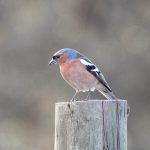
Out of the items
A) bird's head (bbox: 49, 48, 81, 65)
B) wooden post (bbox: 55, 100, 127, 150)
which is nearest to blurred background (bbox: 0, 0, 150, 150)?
bird's head (bbox: 49, 48, 81, 65)

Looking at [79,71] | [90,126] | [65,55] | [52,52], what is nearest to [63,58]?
[65,55]

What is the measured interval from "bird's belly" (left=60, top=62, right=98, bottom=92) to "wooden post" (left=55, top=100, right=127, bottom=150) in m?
2.75

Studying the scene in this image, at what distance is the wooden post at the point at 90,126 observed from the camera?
19.7ft

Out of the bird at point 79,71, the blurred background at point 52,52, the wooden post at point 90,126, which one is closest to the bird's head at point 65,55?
the bird at point 79,71

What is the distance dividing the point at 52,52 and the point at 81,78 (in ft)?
38.6

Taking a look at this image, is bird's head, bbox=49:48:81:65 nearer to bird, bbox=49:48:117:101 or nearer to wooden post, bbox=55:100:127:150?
bird, bbox=49:48:117:101

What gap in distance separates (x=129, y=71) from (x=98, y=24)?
1.94 m

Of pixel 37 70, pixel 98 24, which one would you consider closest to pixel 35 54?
pixel 37 70

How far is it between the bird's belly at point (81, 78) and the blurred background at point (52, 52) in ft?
37.4

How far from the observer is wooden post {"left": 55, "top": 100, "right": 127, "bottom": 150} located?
6008 millimetres

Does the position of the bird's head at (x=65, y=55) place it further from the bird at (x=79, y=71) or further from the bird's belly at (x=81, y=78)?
the bird's belly at (x=81, y=78)

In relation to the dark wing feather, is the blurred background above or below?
above

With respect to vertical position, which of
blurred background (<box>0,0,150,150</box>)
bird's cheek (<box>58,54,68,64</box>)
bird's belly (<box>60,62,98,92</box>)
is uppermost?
blurred background (<box>0,0,150,150</box>)

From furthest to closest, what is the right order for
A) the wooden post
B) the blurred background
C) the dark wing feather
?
the blurred background → the dark wing feather → the wooden post
